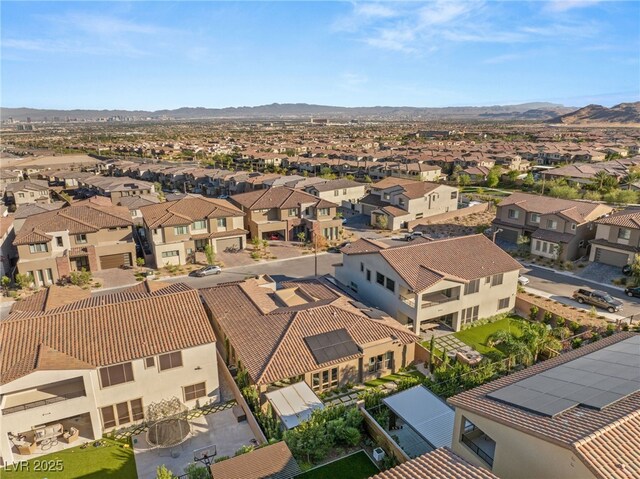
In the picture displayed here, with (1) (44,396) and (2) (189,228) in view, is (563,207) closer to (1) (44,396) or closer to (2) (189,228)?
(2) (189,228)

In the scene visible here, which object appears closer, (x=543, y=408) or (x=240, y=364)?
(x=543, y=408)

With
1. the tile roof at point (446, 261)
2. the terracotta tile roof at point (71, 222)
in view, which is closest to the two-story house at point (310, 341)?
the tile roof at point (446, 261)

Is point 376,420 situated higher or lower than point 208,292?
lower

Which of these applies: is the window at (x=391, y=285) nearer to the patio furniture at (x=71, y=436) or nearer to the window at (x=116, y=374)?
the window at (x=116, y=374)

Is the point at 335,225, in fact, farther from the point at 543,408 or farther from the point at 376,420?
the point at 543,408

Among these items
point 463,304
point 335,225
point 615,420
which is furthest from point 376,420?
point 335,225
